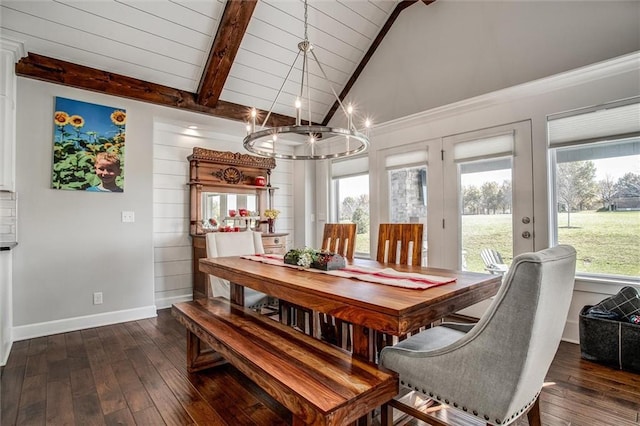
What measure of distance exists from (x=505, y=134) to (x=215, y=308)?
3206 mm

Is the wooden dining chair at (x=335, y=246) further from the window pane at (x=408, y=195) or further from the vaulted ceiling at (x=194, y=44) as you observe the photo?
the vaulted ceiling at (x=194, y=44)

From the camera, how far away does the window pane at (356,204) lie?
476 centimetres

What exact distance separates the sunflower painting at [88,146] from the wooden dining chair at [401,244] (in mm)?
2930

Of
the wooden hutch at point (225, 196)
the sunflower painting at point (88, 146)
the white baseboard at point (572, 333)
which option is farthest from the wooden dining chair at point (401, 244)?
the sunflower painting at point (88, 146)

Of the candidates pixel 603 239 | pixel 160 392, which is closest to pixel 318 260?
pixel 160 392

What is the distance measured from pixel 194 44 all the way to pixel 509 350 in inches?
153

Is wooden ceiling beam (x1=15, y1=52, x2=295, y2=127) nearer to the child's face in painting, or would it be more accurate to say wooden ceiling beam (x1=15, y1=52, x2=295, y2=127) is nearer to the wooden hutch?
the wooden hutch

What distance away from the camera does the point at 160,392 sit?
210 cm

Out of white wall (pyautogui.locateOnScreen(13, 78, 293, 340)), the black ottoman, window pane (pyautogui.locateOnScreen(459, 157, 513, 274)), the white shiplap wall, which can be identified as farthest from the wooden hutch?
the black ottoman

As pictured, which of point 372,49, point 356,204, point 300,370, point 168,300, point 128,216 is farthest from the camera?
point 356,204

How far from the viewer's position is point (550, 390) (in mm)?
2080

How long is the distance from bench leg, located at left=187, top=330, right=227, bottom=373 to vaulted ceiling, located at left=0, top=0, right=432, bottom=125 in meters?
2.79

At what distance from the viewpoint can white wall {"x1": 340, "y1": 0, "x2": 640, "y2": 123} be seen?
2727 mm

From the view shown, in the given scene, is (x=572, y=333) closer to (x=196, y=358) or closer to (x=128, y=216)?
(x=196, y=358)
